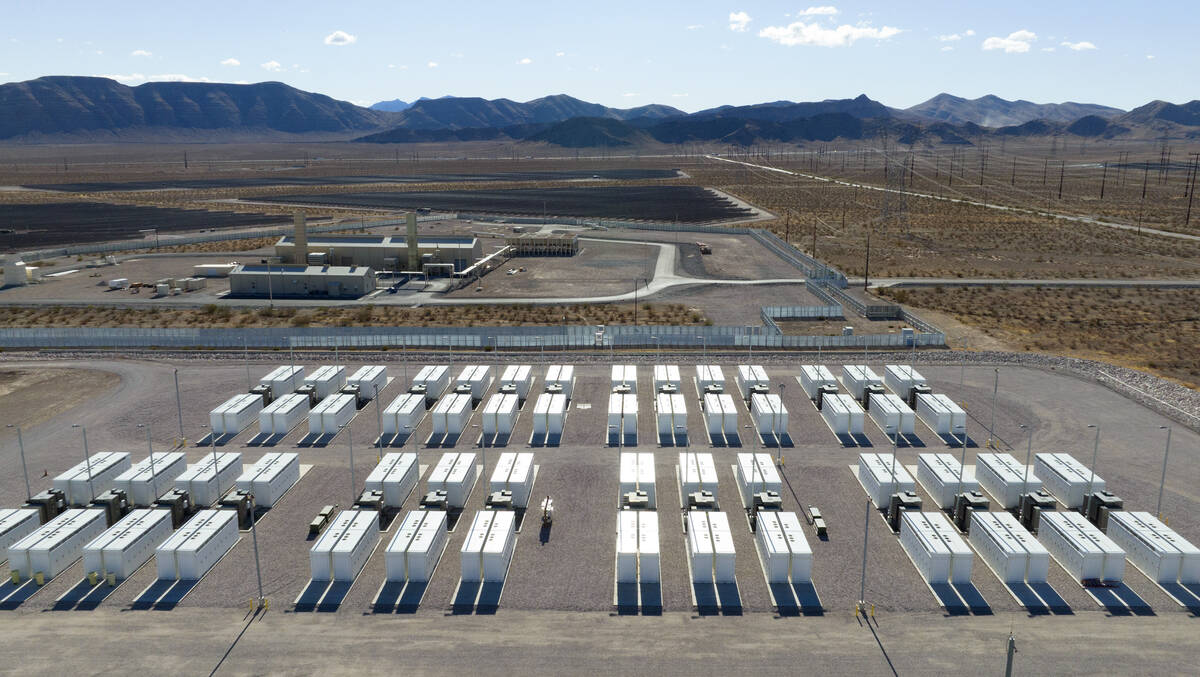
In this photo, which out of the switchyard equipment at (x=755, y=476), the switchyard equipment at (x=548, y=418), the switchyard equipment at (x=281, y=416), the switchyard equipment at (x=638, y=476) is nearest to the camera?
the switchyard equipment at (x=638, y=476)

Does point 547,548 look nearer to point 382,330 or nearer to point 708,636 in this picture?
point 708,636

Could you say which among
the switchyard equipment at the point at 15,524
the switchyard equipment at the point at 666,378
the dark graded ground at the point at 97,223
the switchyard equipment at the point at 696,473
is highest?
the dark graded ground at the point at 97,223

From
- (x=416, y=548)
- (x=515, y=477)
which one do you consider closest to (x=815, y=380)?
(x=515, y=477)

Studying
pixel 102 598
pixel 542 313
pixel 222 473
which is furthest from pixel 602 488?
pixel 542 313

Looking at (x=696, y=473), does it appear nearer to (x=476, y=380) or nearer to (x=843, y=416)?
(x=843, y=416)

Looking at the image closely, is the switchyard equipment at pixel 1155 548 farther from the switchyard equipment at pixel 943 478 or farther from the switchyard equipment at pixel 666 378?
the switchyard equipment at pixel 666 378

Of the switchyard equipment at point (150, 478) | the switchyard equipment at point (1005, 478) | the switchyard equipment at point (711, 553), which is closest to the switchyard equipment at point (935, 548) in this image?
the switchyard equipment at point (1005, 478)

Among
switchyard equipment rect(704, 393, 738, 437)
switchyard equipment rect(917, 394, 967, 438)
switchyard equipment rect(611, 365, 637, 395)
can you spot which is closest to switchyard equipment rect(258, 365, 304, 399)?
switchyard equipment rect(611, 365, 637, 395)
